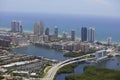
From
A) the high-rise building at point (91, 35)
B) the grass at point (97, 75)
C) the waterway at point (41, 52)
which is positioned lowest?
the grass at point (97, 75)

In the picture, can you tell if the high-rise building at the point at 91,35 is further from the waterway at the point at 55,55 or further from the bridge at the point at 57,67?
the bridge at the point at 57,67

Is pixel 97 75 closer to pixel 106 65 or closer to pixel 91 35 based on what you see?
pixel 106 65

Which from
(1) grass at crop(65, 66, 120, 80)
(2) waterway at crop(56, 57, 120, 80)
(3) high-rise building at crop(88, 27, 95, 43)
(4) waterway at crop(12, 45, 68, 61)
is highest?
(3) high-rise building at crop(88, 27, 95, 43)

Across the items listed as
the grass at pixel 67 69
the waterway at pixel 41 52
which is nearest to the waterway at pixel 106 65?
the grass at pixel 67 69

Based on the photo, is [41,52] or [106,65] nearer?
[106,65]

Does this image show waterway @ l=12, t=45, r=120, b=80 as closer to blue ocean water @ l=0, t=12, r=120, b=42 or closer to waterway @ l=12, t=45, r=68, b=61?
waterway @ l=12, t=45, r=68, b=61

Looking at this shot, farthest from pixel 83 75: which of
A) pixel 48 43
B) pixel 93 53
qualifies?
pixel 48 43

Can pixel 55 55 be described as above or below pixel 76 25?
below

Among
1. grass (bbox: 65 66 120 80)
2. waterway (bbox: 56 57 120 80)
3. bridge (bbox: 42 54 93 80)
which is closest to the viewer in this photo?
grass (bbox: 65 66 120 80)

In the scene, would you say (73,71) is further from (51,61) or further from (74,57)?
(74,57)

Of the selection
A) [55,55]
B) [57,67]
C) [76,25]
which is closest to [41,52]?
[55,55]

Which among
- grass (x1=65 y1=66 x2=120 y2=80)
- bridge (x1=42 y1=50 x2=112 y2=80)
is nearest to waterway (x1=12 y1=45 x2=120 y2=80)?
bridge (x1=42 y1=50 x2=112 y2=80)
